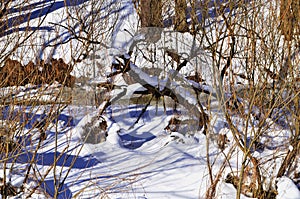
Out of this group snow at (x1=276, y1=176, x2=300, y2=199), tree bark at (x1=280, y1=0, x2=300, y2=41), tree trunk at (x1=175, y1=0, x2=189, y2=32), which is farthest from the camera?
tree trunk at (x1=175, y1=0, x2=189, y2=32)

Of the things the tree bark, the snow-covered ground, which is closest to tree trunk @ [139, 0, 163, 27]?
the snow-covered ground

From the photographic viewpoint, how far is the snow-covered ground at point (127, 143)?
144 inches

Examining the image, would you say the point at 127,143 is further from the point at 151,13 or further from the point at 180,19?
the point at 151,13

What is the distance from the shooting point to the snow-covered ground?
3.65 meters

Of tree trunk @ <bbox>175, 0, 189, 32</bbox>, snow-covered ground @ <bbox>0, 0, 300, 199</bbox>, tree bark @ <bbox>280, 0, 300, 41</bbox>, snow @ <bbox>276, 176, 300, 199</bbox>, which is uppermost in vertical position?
tree trunk @ <bbox>175, 0, 189, 32</bbox>

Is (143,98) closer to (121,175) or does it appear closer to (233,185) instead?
(121,175)

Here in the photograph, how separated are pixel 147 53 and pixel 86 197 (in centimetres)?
288

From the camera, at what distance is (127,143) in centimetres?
532

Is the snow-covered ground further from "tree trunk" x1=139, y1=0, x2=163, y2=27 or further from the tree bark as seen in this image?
the tree bark

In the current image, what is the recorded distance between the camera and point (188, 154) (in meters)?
4.65

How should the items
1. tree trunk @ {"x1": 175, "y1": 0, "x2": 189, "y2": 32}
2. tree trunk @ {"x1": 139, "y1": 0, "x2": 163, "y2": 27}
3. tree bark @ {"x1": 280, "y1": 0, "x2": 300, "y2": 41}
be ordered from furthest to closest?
tree trunk @ {"x1": 139, "y1": 0, "x2": 163, "y2": 27} → tree trunk @ {"x1": 175, "y1": 0, "x2": 189, "y2": 32} → tree bark @ {"x1": 280, "y1": 0, "x2": 300, "y2": 41}

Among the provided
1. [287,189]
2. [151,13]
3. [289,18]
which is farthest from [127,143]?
[289,18]

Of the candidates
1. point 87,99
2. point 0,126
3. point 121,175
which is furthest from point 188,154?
point 0,126

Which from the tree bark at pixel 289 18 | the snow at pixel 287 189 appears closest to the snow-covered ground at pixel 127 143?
the snow at pixel 287 189
